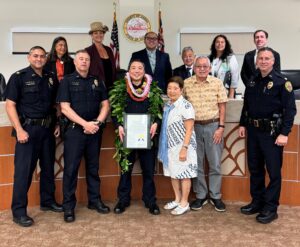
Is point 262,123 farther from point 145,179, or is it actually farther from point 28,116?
point 28,116

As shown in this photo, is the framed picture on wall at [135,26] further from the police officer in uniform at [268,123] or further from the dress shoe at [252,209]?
the dress shoe at [252,209]

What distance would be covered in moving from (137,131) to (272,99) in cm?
120

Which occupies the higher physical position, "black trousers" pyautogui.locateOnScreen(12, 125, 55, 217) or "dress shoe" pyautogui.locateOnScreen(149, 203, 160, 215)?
"black trousers" pyautogui.locateOnScreen(12, 125, 55, 217)

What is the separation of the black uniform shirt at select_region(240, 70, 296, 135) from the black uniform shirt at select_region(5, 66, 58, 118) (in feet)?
5.97

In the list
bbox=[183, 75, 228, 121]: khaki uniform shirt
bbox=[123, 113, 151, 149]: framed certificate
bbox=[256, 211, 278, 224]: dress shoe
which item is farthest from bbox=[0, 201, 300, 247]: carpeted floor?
bbox=[183, 75, 228, 121]: khaki uniform shirt

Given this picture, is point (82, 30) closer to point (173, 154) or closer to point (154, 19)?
point (154, 19)

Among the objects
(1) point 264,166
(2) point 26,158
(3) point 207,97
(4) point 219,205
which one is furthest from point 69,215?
(1) point 264,166

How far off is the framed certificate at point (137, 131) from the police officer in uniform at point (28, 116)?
70 centimetres

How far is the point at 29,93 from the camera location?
3.19 metres

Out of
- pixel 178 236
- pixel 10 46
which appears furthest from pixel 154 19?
pixel 178 236

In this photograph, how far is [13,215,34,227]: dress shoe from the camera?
318 cm

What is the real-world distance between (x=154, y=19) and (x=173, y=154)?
4567 mm

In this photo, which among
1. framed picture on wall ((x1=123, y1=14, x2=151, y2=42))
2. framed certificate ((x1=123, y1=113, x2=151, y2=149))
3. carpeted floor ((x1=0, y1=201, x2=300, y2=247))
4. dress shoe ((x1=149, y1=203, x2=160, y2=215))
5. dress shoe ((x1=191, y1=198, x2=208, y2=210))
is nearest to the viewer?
carpeted floor ((x1=0, y1=201, x2=300, y2=247))

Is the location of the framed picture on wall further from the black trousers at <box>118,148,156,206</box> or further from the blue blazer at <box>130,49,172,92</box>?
the black trousers at <box>118,148,156,206</box>
